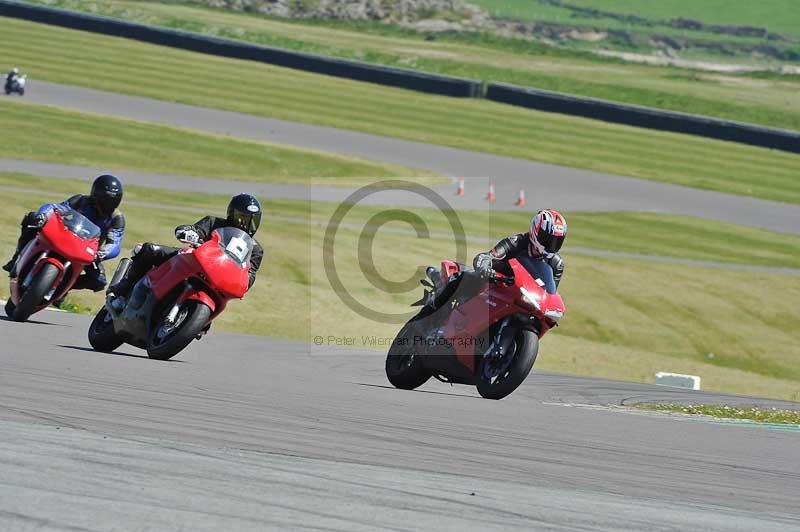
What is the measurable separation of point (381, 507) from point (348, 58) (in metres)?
55.7

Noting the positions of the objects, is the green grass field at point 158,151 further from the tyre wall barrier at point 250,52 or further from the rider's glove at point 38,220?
the rider's glove at point 38,220

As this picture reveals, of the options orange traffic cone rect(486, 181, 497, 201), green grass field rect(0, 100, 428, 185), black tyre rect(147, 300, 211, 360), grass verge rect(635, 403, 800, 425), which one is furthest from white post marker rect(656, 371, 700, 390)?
green grass field rect(0, 100, 428, 185)

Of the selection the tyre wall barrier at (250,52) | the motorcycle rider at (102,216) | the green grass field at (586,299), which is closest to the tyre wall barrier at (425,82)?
the tyre wall barrier at (250,52)

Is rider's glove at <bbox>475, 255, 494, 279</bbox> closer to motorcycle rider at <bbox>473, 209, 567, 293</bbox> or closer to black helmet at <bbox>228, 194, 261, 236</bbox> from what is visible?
motorcycle rider at <bbox>473, 209, 567, 293</bbox>

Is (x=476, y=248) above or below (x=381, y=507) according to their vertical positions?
below

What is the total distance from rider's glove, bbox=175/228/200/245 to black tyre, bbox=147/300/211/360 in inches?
21.5

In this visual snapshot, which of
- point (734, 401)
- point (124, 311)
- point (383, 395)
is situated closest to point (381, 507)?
point (383, 395)

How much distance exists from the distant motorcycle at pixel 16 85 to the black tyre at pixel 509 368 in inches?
1383

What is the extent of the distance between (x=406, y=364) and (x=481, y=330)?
0.92 metres

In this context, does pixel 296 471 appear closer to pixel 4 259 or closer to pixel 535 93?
pixel 4 259

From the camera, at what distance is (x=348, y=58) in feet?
195

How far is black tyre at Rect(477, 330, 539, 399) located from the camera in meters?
10.5

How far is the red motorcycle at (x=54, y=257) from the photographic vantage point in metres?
12.6

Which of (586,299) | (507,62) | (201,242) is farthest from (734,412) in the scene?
(507,62)
